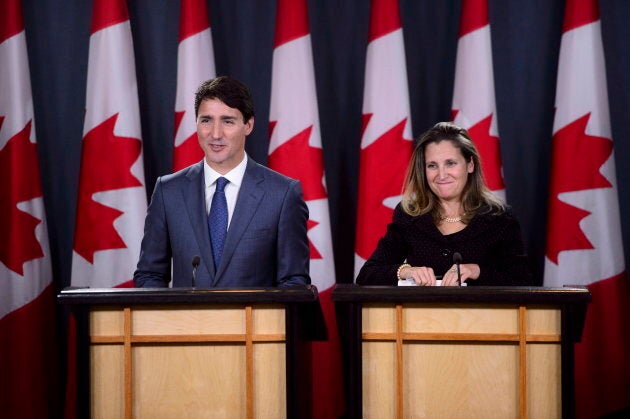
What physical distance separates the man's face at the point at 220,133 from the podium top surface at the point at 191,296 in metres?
0.86

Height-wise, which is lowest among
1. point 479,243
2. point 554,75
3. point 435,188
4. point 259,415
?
point 259,415

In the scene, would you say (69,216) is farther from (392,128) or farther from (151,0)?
(392,128)

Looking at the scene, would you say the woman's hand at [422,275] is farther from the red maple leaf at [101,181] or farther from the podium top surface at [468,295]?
the red maple leaf at [101,181]

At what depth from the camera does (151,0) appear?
4.54 metres

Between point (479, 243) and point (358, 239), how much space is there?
4.27 feet

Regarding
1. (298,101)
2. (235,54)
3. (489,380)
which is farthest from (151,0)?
(489,380)

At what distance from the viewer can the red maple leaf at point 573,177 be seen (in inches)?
154

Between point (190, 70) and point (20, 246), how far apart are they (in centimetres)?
123

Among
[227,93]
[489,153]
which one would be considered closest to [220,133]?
[227,93]

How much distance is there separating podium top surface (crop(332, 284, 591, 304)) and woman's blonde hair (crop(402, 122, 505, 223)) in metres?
0.94

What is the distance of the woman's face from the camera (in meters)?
2.89

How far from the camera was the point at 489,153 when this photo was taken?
3.98 meters

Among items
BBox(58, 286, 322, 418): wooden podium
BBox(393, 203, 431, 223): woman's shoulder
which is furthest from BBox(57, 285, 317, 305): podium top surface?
BBox(393, 203, 431, 223): woman's shoulder

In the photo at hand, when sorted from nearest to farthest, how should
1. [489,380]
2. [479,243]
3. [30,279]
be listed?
1. [489,380]
2. [479,243]
3. [30,279]
